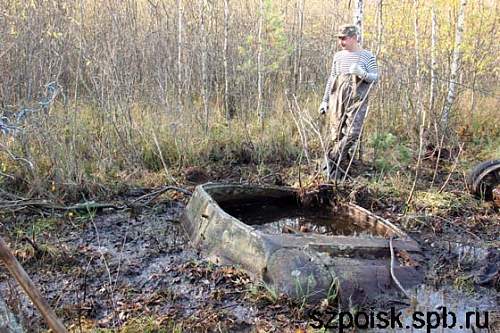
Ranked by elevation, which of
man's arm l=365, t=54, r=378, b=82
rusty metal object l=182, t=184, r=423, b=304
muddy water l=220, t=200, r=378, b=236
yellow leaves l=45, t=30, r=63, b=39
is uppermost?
yellow leaves l=45, t=30, r=63, b=39

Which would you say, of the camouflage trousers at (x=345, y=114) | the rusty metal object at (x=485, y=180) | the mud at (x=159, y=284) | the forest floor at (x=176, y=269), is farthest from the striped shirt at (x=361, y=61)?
the mud at (x=159, y=284)

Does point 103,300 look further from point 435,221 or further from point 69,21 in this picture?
point 69,21

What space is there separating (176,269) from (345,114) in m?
3.04

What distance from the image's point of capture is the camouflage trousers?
20.4ft

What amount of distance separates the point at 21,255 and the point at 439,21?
783 centimetres

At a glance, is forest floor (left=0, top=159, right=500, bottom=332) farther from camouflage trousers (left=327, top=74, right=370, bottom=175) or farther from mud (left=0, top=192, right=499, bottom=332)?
camouflage trousers (left=327, top=74, right=370, bottom=175)

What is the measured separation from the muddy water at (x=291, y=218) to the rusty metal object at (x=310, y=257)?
0.43 metres

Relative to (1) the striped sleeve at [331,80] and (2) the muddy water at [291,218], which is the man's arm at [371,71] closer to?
(1) the striped sleeve at [331,80]

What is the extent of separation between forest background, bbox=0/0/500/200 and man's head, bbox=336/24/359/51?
94cm

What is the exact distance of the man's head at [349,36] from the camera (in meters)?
5.93

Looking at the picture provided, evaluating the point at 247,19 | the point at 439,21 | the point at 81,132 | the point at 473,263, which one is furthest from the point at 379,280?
the point at 439,21

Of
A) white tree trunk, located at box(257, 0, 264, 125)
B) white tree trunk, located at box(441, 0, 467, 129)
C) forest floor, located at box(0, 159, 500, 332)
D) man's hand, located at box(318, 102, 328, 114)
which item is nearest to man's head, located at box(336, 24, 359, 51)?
man's hand, located at box(318, 102, 328, 114)

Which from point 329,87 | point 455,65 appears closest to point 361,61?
point 329,87

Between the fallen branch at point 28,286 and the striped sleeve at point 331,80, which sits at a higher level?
the fallen branch at point 28,286
